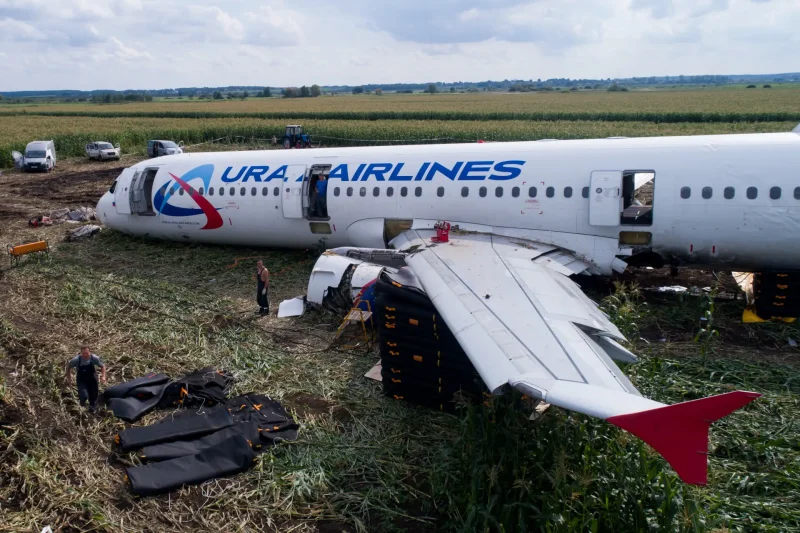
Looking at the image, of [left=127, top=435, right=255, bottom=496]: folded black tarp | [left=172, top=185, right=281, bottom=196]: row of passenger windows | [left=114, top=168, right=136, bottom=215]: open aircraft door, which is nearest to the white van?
[left=114, top=168, right=136, bottom=215]: open aircraft door

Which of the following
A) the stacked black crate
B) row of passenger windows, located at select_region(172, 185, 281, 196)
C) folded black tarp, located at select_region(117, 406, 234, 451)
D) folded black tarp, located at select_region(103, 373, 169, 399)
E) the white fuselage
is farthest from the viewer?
row of passenger windows, located at select_region(172, 185, 281, 196)

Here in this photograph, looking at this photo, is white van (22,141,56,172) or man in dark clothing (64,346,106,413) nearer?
man in dark clothing (64,346,106,413)

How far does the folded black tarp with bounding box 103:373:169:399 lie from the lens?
1121cm

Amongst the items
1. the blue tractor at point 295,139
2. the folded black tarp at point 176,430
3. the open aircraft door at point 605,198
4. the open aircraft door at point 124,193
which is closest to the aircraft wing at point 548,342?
the open aircraft door at point 605,198

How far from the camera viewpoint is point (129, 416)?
34.8ft

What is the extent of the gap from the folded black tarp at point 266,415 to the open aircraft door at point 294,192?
324 inches

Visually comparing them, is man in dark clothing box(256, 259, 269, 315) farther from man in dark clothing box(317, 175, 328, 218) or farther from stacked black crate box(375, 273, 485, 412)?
stacked black crate box(375, 273, 485, 412)

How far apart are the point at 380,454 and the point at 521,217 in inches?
327

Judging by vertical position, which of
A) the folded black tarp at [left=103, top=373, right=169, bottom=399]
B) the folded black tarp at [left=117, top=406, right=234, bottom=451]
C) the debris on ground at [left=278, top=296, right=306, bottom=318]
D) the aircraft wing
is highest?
the aircraft wing

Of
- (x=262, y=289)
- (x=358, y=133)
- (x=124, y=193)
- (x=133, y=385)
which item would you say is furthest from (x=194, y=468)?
(x=358, y=133)

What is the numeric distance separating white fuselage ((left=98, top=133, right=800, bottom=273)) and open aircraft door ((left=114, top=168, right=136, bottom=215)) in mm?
1825

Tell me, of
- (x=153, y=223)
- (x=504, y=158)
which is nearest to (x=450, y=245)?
(x=504, y=158)

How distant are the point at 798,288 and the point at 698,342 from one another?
3056 millimetres

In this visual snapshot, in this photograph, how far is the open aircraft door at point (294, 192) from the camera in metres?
18.4
